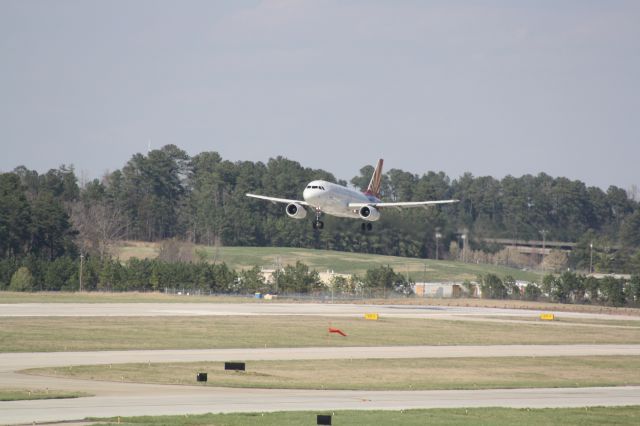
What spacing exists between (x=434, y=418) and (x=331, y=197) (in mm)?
50778

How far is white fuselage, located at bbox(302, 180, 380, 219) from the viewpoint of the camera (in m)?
79.8

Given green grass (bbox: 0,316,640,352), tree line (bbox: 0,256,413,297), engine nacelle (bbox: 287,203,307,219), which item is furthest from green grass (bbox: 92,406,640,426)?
tree line (bbox: 0,256,413,297)

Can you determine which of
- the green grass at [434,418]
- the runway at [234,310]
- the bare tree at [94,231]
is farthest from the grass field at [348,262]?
the green grass at [434,418]

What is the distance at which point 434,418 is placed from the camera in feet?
101

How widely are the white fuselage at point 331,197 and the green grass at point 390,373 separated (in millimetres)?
29090

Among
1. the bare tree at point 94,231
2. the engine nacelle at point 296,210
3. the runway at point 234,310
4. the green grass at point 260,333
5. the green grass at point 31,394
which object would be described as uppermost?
the bare tree at point 94,231

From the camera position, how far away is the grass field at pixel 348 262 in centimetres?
17538

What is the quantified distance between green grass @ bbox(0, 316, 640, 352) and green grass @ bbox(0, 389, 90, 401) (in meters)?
16.7

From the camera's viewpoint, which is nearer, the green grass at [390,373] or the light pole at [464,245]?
the green grass at [390,373]

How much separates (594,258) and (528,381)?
13210 centimetres

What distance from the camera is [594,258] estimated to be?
561ft

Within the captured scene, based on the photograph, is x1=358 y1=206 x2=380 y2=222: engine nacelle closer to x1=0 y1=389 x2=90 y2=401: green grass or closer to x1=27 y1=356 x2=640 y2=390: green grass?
x1=27 y1=356 x2=640 y2=390: green grass

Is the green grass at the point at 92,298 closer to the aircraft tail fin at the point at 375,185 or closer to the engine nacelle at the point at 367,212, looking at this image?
the aircraft tail fin at the point at 375,185

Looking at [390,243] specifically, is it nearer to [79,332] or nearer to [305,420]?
[79,332]
